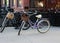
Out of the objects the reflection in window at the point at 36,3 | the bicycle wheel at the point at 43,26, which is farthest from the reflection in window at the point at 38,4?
the bicycle wheel at the point at 43,26

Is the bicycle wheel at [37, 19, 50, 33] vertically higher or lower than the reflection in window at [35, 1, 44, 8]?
lower

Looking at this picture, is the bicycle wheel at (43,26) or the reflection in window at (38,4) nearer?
the bicycle wheel at (43,26)

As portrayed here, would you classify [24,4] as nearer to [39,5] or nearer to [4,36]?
[39,5]

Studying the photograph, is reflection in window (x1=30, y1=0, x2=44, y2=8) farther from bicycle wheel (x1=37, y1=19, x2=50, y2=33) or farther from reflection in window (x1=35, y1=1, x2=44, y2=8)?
bicycle wheel (x1=37, y1=19, x2=50, y2=33)

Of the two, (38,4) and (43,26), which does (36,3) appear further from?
(43,26)

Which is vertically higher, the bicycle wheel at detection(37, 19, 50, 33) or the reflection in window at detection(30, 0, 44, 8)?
the reflection in window at detection(30, 0, 44, 8)

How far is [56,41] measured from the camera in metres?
10.1

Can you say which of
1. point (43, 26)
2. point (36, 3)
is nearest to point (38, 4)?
point (36, 3)

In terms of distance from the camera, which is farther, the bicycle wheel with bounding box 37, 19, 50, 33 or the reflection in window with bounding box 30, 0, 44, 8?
the reflection in window with bounding box 30, 0, 44, 8

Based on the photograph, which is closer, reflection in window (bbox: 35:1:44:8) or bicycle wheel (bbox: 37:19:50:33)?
bicycle wheel (bbox: 37:19:50:33)

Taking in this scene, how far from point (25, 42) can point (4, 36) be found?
1674 millimetres

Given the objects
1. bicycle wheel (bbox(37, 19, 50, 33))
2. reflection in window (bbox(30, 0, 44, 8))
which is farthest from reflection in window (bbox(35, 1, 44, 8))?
bicycle wheel (bbox(37, 19, 50, 33))

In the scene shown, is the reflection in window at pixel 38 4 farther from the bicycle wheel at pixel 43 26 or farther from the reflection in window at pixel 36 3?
the bicycle wheel at pixel 43 26

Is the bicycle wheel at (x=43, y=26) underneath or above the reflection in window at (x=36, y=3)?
underneath
